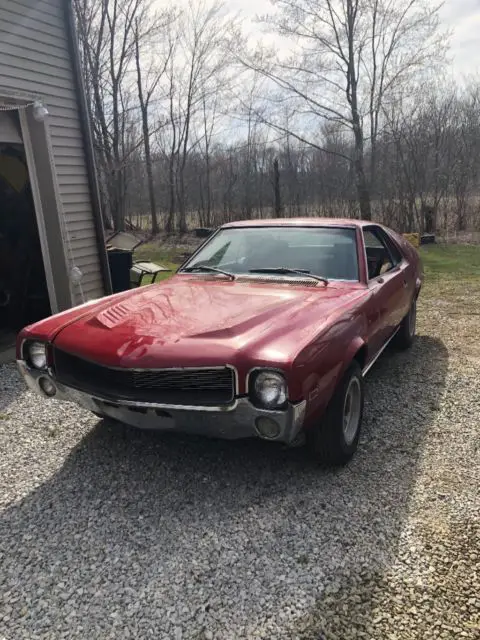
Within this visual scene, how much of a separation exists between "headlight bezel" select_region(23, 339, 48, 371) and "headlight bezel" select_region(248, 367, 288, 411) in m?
1.35

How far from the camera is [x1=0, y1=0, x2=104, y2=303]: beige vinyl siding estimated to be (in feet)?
18.5

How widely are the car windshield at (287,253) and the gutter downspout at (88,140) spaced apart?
3261 millimetres

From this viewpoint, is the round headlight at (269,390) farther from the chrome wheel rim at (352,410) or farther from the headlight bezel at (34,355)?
the headlight bezel at (34,355)

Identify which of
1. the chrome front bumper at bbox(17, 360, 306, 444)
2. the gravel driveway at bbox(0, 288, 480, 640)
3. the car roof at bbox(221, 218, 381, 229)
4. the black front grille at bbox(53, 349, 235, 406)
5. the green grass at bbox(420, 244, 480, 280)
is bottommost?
the green grass at bbox(420, 244, 480, 280)

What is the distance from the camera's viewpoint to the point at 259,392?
2.48 meters

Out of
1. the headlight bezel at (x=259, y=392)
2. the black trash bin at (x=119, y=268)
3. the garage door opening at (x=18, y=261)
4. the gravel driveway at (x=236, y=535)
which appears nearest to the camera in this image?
the gravel driveway at (x=236, y=535)

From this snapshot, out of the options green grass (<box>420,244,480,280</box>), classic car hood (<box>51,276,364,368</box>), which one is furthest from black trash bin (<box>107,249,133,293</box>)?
green grass (<box>420,244,480,280</box>)

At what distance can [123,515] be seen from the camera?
2699 millimetres

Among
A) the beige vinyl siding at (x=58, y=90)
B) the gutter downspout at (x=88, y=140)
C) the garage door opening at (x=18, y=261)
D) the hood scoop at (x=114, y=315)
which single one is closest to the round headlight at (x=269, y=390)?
the hood scoop at (x=114, y=315)

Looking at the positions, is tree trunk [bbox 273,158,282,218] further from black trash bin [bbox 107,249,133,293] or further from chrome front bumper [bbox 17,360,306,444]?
chrome front bumper [bbox 17,360,306,444]

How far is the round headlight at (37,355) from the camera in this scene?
307 centimetres

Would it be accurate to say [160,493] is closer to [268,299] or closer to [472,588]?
[268,299]

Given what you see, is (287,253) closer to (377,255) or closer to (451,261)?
(377,255)

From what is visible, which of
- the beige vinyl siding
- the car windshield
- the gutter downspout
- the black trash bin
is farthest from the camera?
the black trash bin
